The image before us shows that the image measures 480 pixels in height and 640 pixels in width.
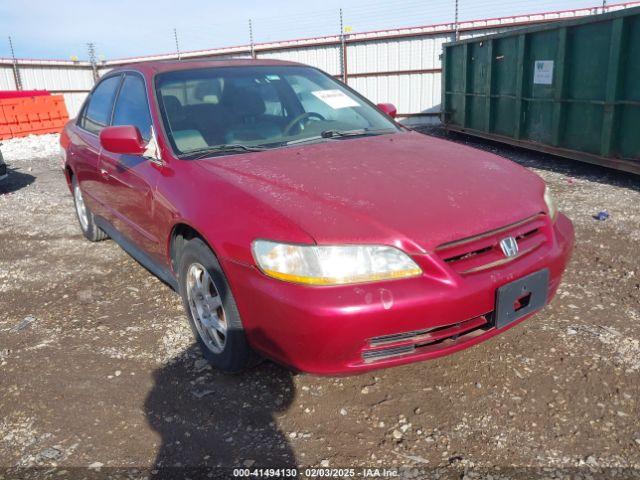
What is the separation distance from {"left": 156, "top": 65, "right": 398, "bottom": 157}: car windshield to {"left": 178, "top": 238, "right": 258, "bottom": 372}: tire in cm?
67

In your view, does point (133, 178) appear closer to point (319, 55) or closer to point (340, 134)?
point (340, 134)

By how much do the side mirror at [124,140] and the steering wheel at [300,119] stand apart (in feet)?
2.90

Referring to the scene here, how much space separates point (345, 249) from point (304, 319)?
1.07ft

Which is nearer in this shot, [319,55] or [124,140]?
[124,140]

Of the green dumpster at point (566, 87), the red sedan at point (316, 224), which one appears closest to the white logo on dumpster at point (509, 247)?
the red sedan at point (316, 224)

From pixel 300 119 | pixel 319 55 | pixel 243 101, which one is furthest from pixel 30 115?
pixel 300 119

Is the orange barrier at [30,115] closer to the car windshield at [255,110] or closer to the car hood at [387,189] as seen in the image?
the car windshield at [255,110]

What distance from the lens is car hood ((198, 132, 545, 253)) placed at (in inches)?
86.3

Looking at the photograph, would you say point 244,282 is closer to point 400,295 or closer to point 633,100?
point 400,295

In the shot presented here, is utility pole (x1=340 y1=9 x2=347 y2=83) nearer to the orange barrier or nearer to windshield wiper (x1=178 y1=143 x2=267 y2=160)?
the orange barrier

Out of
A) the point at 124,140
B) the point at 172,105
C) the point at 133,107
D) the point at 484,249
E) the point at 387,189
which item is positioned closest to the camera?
the point at 484,249

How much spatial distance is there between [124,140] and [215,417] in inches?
67.1

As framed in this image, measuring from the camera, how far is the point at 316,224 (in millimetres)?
Result: 2182

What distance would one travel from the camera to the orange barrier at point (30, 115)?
1409 cm
